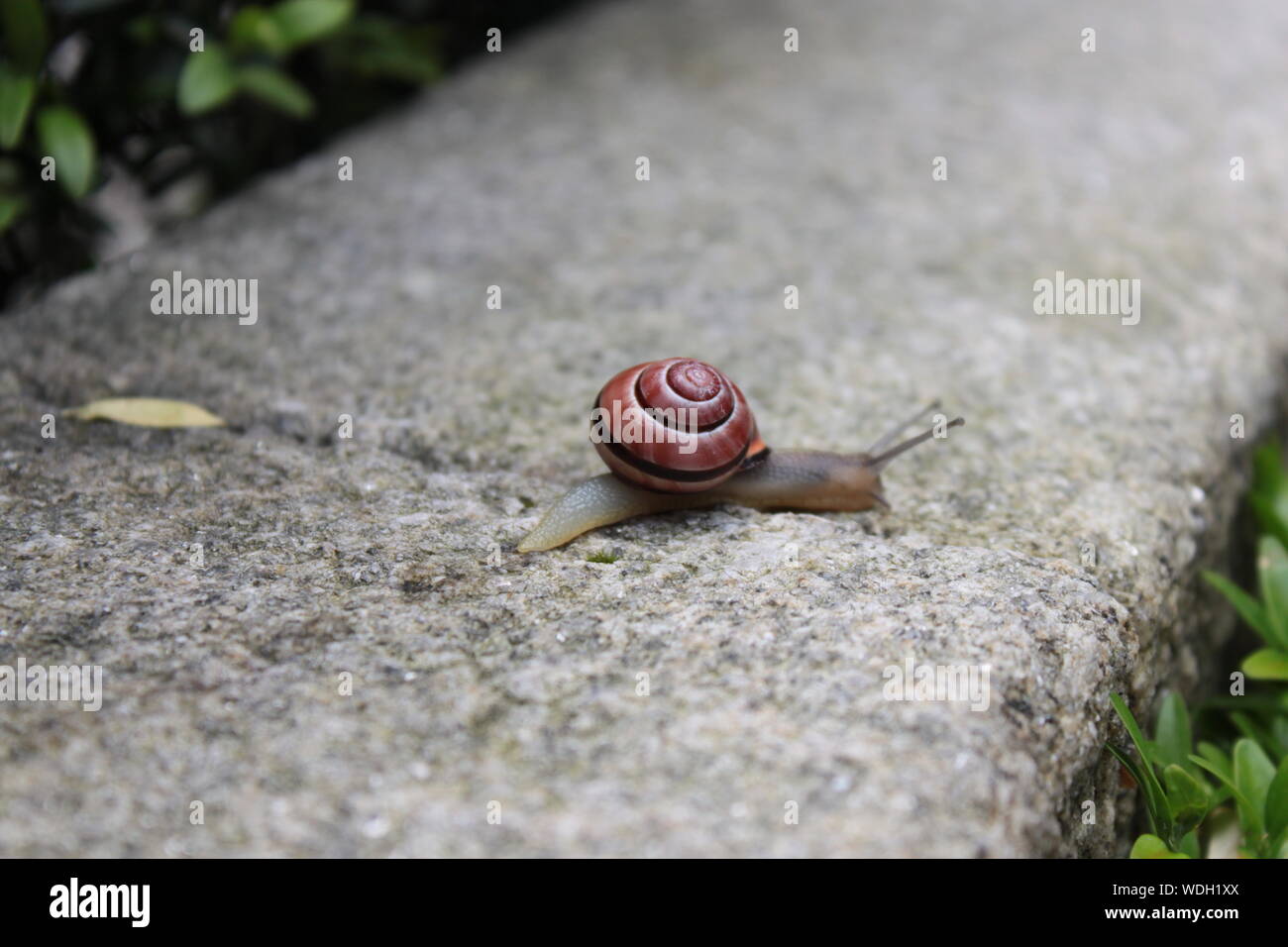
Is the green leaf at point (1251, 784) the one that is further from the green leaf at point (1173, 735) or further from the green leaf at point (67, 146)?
the green leaf at point (67, 146)

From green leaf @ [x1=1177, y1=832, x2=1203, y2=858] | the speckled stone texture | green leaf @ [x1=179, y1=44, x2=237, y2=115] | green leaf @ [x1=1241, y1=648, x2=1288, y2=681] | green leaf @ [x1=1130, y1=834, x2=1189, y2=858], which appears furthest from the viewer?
green leaf @ [x1=179, y1=44, x2=237, y2=115]

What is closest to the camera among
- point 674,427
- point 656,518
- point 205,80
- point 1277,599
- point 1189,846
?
point 1189,846

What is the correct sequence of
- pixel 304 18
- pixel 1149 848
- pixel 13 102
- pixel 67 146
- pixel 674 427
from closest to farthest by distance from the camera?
1. pixel 1149 848
2. pixel 674 427
3. pixel 13 102
4. pixel 67 146
5. pixel 304 18

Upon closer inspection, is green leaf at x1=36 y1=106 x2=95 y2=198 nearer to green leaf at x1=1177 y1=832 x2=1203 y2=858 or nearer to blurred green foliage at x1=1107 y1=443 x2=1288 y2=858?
blurred green foliage at x1=1107 y1=443 x2=1288 y2=858

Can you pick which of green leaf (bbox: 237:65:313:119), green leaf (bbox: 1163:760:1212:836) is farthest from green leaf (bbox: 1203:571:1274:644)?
green leaf (bbox: 237:65:313:119)

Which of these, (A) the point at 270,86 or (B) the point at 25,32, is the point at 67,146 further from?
(A) the point at 270,86

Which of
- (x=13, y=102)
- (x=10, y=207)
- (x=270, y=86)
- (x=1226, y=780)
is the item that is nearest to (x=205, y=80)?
(x=270, y=86)
